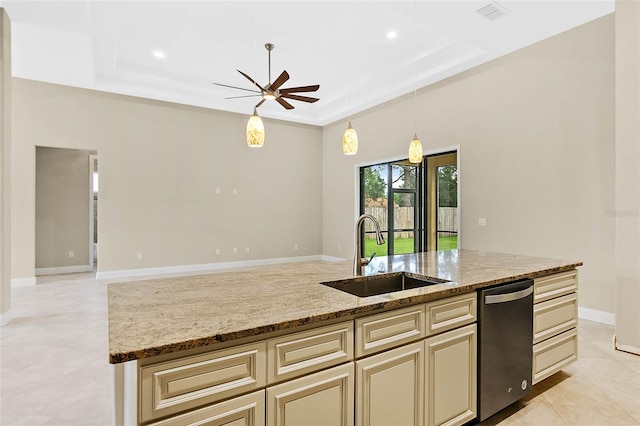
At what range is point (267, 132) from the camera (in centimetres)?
770

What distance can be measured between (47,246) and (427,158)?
24.2 feet

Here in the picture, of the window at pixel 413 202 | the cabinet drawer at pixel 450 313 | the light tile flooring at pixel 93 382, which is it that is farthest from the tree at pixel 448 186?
the cabinet drawer at pixel 450 313

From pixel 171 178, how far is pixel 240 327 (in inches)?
245

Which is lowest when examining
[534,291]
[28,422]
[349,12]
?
[28,422]

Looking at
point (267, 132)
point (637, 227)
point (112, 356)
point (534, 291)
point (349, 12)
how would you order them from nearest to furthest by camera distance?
point (112, 356) < point (534, 291) < point (637, 227) < point (349, 12) < point (267, 132)

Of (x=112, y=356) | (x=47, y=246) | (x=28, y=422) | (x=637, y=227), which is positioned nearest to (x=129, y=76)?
(x=47, y=246)

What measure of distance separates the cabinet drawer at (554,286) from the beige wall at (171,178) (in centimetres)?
609

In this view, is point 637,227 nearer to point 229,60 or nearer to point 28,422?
point 28,422

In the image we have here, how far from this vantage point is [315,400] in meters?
1.32

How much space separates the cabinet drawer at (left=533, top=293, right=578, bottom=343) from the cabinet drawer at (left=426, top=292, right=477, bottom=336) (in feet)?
2.13

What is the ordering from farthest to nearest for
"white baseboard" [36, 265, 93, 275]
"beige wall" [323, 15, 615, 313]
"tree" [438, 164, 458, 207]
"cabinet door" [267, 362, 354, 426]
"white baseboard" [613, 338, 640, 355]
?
"white baseboard" [36, 265, 93, 275], "tree" [438, 164, 458, 207], "beige wall" [323, 15, 615, 313], "white baseboard" [613, 338, 640, 355], "cabinet door" [267, 362, 354, 426]

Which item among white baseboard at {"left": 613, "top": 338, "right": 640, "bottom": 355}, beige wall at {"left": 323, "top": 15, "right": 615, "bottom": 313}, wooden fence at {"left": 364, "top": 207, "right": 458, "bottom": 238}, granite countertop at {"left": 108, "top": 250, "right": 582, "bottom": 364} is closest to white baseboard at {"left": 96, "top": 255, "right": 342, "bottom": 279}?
wooden fence at {"left": 364, "top": 207, "right": 458, "bottom": 238}

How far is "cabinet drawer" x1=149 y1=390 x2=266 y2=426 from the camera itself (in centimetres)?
106

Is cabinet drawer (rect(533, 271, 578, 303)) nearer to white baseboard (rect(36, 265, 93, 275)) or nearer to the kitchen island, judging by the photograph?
the kitchen island
